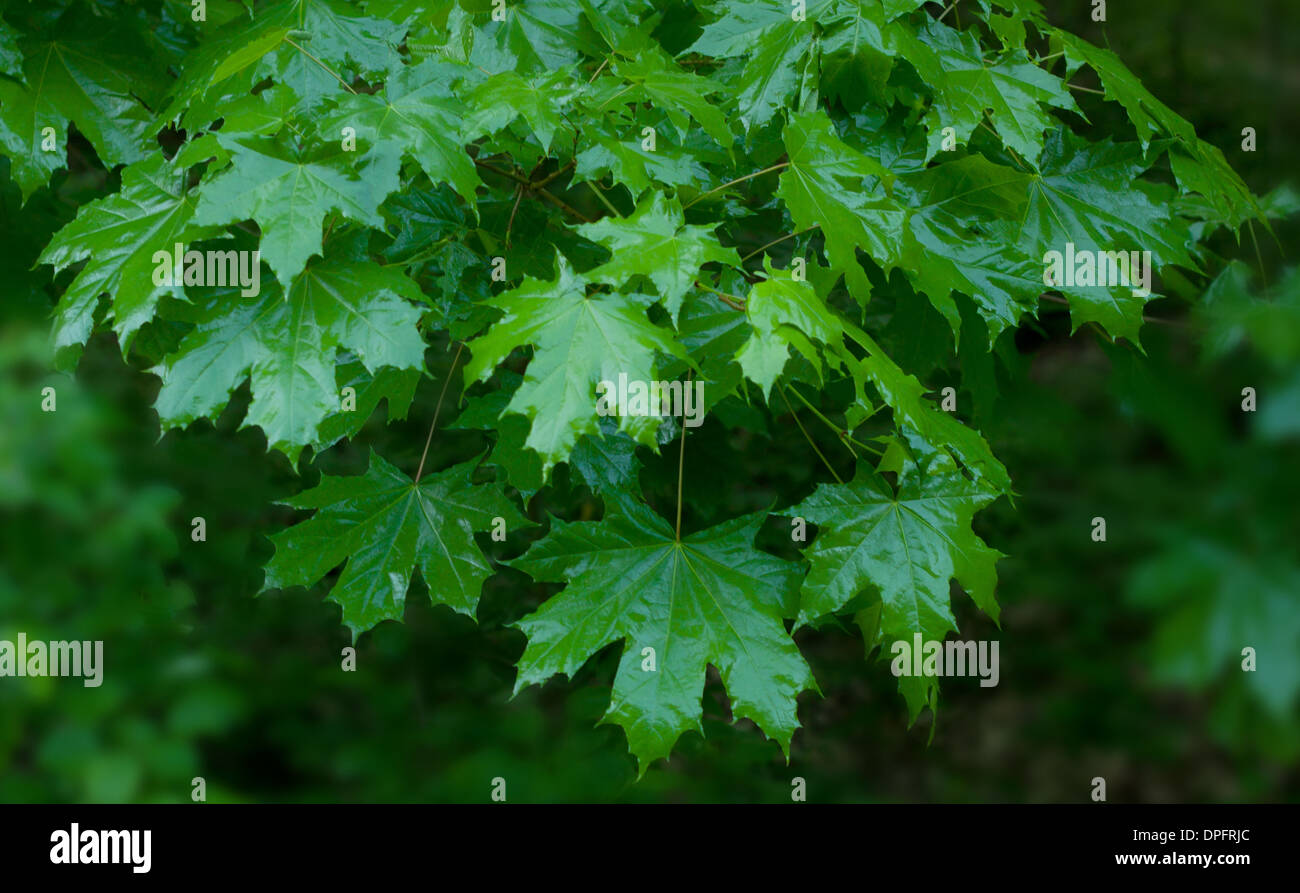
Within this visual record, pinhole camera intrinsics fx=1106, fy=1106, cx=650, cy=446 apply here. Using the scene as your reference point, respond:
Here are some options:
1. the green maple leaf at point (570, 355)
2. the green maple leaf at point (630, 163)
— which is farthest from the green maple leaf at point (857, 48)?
the green maple leaf at point (570, 355)

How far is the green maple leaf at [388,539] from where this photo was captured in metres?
2.00

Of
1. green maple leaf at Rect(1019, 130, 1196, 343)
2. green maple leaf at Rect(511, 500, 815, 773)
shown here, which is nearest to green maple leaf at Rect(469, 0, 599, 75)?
green maple leaf at Rect(511, 500, 815, 773)

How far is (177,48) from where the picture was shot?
2.47 meters

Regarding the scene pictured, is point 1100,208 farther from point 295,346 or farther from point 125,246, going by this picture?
point 125,246

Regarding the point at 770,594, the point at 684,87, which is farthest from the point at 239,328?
the point at 770,594

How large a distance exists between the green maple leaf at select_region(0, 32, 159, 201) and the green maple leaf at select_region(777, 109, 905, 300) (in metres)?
1.25

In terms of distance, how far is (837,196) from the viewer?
1.82m

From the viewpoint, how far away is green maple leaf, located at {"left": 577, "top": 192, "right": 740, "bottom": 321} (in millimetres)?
1592

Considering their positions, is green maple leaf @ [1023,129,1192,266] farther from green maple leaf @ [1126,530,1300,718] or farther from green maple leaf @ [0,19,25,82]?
green maple leaf @ [0,19,25,82]

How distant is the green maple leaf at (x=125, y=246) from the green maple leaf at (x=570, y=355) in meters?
0.48

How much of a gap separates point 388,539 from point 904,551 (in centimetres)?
94

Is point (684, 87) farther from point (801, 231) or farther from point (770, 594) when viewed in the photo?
point (770, 594)

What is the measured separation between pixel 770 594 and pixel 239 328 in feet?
3.22

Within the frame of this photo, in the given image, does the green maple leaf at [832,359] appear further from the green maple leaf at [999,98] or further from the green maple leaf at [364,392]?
the green maple leaf at [364,392]
